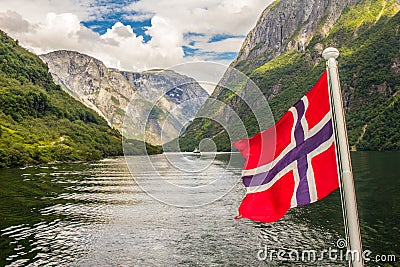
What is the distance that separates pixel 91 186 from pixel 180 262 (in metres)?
47.2

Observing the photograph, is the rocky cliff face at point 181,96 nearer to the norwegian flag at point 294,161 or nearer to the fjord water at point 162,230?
the fjord water at point 162,230

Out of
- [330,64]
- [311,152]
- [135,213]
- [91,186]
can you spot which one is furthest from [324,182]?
[91,186]

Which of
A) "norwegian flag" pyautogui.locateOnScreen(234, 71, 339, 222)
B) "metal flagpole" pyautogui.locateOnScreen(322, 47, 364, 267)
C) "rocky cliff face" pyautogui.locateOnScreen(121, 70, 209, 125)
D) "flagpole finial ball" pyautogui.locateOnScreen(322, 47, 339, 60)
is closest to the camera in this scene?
"metal flagpole" pyautogui.locateOnScreen(322, 47, 364, 267)

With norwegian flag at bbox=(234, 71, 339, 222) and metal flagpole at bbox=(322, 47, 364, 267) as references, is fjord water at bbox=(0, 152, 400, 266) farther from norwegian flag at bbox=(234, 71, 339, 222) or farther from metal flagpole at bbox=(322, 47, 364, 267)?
metal flagpole at bbox=(322, 47, 364, 267)

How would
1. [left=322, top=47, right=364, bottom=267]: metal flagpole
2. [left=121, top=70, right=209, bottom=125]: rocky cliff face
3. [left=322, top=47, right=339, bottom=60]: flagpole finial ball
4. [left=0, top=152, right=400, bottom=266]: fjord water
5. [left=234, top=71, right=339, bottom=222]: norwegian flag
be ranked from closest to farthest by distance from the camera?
[left=322, top=47, right=364, bottom=267]: metal flagpole → [left=322, top=47, right=339, bottom=60]: flagpole finial ball → [left=234, top=71, right=339, bottom=222]: norwegian flag → [left=121, top=70, right=209, bottom=125]: rocky cliff face → [left=0, top=152, right=400, bottom=266]: fjord water

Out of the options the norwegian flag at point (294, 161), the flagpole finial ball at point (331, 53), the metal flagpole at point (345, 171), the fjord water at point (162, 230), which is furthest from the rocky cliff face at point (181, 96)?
the metal flagpole at point (345, 171)

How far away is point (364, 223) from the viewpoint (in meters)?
37.9

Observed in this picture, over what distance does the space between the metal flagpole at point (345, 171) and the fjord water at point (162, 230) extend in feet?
69.2

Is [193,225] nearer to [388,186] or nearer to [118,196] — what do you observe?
[118,196]

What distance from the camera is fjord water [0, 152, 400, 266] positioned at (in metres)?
28.8

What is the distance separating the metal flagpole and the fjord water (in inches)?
830

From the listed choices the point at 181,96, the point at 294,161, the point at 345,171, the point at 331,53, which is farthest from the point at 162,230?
the point at 331,53

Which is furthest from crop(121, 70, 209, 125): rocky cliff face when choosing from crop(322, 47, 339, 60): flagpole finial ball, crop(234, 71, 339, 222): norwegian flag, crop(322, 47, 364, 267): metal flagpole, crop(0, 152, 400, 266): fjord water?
crop(322, 47, 364, 267): metal flagpole

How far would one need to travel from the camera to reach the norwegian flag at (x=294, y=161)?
8.23 meters
